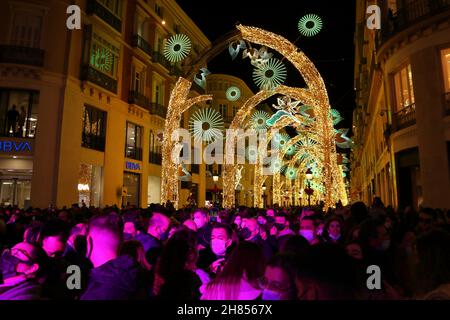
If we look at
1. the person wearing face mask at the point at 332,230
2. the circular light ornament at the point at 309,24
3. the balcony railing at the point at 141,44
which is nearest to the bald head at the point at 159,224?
the person wearing face mask at the point at 332,230

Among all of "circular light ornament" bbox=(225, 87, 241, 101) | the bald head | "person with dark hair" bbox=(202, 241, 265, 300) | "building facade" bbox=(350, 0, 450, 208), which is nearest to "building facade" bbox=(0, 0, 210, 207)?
"circular light ornament" bbox=(225, 87, 241, 101)

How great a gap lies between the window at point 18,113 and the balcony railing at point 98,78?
3129 mm

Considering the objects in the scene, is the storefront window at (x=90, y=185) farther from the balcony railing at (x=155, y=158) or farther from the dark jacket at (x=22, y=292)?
the dark jacket at (x=22, y=292)

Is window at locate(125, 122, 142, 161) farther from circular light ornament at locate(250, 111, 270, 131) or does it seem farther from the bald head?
the bald head

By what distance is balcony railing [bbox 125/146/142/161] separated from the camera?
2861 cm

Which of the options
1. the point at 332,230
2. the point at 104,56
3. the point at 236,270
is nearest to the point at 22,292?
the point at 236,270

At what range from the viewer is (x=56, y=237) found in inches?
183

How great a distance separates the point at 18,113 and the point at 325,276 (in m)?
22.6

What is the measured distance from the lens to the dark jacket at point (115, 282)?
2836 mm

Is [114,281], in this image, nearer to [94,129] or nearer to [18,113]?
[18,113]

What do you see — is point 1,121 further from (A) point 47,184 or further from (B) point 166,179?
(B) point 166,179
